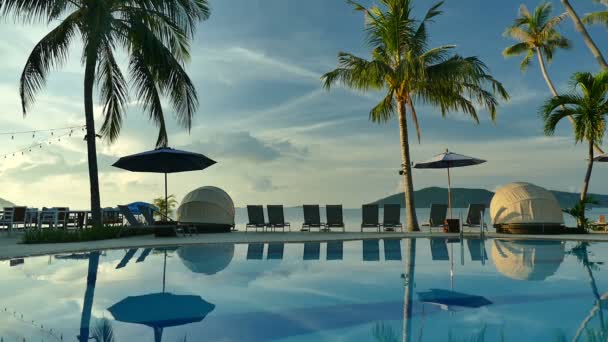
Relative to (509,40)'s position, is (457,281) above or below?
below

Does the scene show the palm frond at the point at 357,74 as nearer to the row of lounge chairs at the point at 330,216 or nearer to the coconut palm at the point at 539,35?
the row of lounge chairs at the point at 330,216

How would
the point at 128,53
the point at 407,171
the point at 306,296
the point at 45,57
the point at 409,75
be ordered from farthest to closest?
the point at 407,171
the point at 409,75
the point at 128,53
the point at 45,57
the point at 306,296

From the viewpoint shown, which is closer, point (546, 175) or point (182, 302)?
point (182, 302)

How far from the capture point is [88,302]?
20.1ft

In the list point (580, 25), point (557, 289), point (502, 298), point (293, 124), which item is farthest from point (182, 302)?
point (580, 25)

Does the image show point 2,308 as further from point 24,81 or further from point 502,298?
point 24,81

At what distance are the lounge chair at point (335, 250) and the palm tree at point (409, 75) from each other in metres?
4.76

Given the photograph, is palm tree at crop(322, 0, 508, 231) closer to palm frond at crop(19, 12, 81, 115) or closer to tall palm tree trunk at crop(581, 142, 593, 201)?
tall palm tree trunk at crop(581, 142, 593, 201)

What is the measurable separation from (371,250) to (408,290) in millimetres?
4958

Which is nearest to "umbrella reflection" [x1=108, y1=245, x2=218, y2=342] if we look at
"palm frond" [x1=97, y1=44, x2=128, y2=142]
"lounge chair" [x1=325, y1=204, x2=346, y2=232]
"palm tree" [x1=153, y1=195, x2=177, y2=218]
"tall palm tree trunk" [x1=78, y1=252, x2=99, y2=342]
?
"tall palm tree trunk" [x1=78, y1=252, x2=99, y2=342]

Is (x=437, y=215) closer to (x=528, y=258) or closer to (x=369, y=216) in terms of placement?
(x=369, y=216)

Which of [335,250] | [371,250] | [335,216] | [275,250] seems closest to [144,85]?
[275,250]

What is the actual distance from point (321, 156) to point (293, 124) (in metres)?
3.67

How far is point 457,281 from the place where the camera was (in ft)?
24.8
